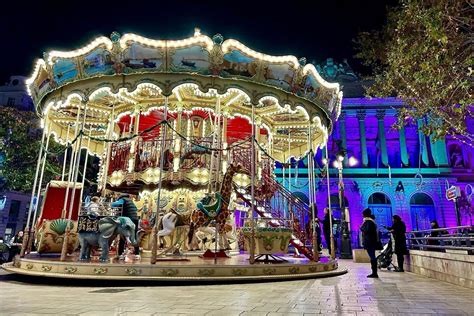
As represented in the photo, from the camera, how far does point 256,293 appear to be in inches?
240

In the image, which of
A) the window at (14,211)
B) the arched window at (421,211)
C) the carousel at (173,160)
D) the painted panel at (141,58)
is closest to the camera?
the carousel at (173,160)

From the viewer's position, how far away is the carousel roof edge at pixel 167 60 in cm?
886

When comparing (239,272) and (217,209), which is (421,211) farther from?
(239,272)

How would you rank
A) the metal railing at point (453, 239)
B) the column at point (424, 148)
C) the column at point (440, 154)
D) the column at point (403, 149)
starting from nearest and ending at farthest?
1. the metal railing at point (453, 239)
2. the column at point (440, 154)
3. the column at point (424, 148)
4. the column at point (403, 149)

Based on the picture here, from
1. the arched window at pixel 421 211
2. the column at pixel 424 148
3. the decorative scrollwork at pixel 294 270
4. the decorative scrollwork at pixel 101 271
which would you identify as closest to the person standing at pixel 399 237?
the decorative scrollwork at pixel 294 270

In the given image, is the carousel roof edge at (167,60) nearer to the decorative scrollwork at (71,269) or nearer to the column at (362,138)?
the decorative scrollwork at (71,269)

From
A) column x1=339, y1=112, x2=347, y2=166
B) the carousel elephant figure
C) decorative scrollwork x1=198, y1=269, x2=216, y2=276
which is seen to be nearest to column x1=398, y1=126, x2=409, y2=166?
column x1=339, y1=112, x2=347, y2=166

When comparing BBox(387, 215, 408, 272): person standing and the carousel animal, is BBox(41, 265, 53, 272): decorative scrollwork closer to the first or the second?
the carousel animal

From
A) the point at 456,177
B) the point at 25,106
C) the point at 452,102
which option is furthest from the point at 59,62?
the point at 25,106

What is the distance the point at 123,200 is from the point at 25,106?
45.9 meters

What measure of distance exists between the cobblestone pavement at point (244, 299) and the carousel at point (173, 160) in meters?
0.99

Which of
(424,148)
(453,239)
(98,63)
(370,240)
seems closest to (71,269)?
(98,63)

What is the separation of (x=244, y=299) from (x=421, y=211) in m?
31.5

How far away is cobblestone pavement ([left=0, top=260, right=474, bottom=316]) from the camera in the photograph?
456 centimetres
